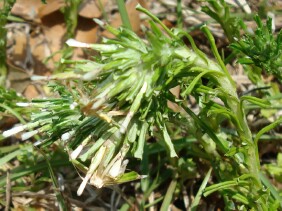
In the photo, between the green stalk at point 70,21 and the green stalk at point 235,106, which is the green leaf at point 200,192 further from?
the green stalk at point 70,21

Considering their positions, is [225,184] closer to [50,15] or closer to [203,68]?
[203,68]

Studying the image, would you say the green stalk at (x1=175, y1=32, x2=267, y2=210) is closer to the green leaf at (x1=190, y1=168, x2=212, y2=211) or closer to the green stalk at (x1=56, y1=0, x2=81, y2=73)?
the green leaf at (x1=190, y1=168, x2=212, y2=211)

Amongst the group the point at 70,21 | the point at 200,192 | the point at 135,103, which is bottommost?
the point at 200,192

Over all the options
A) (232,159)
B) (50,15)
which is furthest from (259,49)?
(50,15)

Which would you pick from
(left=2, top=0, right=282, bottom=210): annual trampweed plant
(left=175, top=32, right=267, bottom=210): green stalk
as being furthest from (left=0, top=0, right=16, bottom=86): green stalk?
(left=175, top=32, right=267, bottom=210): green stalk

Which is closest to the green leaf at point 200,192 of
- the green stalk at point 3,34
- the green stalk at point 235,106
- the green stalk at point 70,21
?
the green stalk at point 235,106

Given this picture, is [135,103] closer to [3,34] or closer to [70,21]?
[3,34]

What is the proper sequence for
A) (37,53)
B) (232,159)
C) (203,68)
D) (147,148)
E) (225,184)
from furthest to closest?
(37,53)
(147,148)
(232,159)
(225,184)
(203,68)

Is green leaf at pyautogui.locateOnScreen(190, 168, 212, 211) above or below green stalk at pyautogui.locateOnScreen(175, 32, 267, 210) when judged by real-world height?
below

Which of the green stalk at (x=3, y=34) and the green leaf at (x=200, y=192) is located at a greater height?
the green stalk at (x=3, y=34)

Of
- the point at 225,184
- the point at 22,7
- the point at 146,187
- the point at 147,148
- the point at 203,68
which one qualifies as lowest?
the point at 146,187

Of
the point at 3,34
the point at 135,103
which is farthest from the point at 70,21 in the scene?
the point at 135,103
